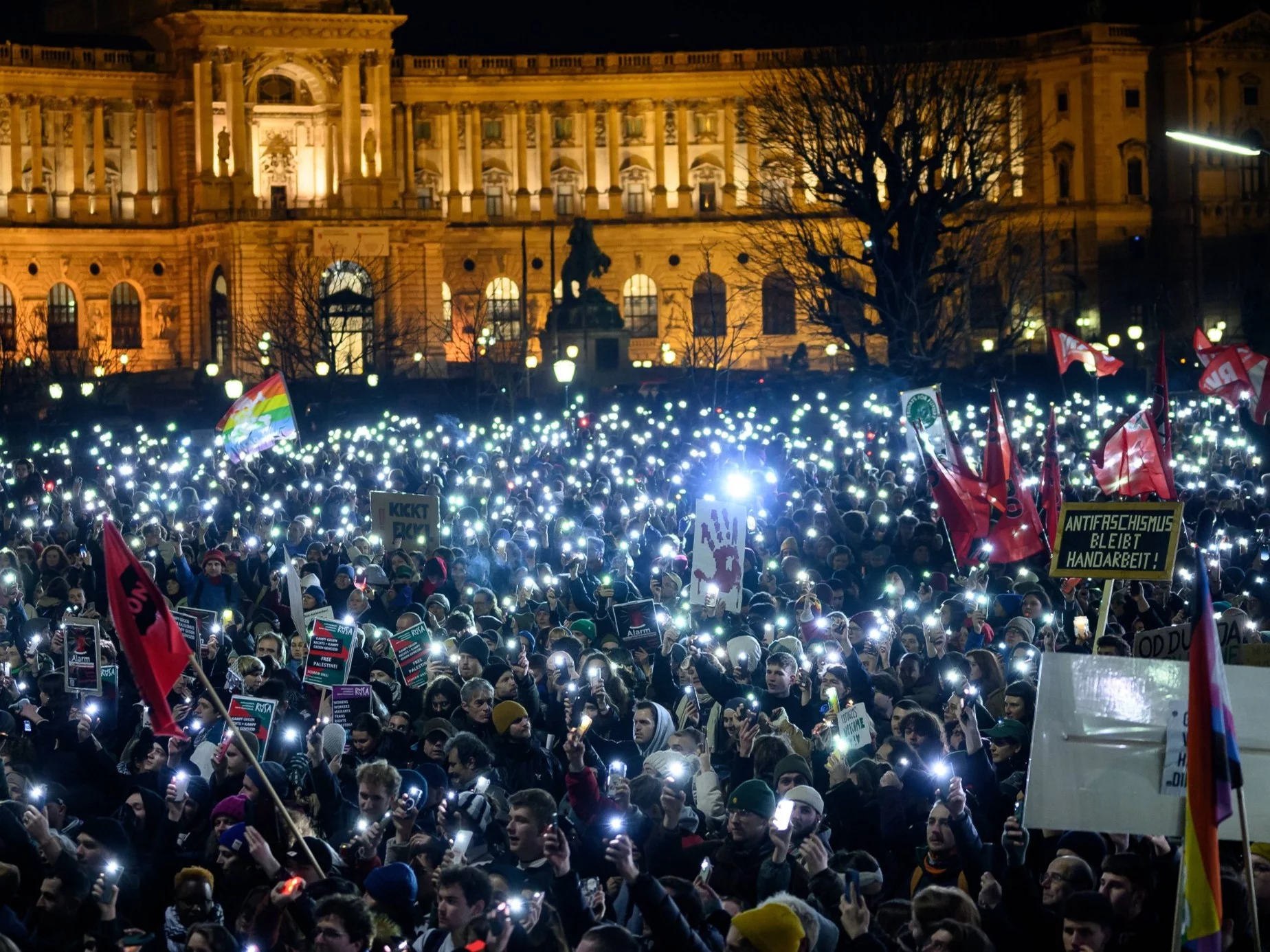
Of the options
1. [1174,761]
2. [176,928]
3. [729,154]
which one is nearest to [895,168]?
[176,928]

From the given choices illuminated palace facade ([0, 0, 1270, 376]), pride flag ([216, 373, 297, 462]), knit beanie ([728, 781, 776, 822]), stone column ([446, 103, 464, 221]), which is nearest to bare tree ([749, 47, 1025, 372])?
pride flag ([216, 373, 297, 462])

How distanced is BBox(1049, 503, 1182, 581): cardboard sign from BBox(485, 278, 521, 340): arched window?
239 feet

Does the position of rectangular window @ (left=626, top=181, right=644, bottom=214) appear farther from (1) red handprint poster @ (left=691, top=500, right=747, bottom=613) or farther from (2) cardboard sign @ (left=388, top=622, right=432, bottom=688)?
(2) cardboard sign @ (left=388, top=622, right=432, bottom=688)

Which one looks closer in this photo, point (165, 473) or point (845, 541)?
point (845, 541)

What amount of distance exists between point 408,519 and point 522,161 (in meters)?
68.8

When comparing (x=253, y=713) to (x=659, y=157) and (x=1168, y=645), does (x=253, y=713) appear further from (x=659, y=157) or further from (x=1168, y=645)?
(x=659, y=157)

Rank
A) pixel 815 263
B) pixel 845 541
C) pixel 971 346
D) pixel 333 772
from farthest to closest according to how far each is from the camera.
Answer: pixel 971 346
pixel 815 263
pixel 845 541
pixel 333 772

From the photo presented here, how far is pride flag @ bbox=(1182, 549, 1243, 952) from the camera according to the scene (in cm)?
734

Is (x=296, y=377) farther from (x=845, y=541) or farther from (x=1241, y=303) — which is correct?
(x=845, y=541)

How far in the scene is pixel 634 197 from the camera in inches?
3546

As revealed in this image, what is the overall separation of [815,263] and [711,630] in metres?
30.4

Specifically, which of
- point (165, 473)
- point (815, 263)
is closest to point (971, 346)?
point (815, 263)

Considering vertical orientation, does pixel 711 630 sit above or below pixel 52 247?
below

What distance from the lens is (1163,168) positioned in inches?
3406
